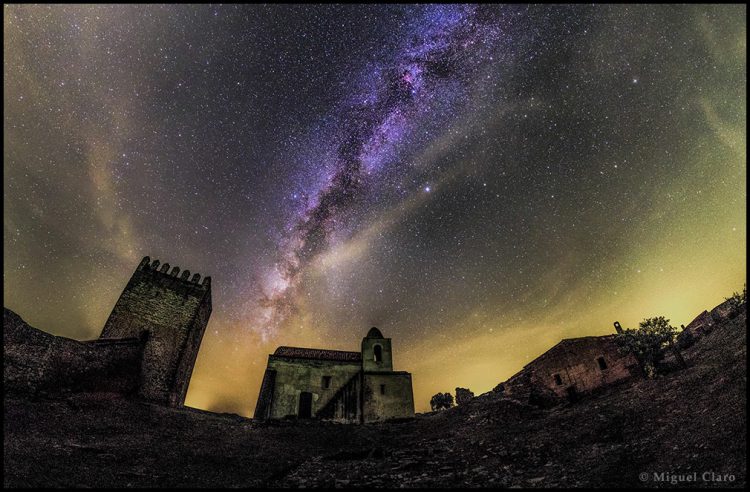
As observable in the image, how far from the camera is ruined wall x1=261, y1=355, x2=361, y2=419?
26.3 m

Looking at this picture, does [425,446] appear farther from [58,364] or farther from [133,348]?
[133,348]

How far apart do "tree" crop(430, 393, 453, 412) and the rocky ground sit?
27978 millimetres

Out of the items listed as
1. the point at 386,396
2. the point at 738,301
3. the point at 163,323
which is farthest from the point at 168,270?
the point at 738,301

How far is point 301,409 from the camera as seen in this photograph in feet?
87.2

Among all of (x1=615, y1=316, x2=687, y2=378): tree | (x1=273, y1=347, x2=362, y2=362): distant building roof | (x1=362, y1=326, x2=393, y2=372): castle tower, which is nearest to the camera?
(x1=615, y1=316, x2=687, y2=378): tree

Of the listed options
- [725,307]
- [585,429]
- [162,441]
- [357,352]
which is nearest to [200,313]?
[357,352]

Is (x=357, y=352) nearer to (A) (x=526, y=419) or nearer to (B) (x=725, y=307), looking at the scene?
(A) (x=526, y=419)

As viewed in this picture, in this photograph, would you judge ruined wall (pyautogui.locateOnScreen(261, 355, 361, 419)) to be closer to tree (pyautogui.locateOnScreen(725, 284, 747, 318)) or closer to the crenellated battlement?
the crenellated battlement

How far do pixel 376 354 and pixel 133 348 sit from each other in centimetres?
1864

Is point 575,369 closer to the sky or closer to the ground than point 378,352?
closer to the ground

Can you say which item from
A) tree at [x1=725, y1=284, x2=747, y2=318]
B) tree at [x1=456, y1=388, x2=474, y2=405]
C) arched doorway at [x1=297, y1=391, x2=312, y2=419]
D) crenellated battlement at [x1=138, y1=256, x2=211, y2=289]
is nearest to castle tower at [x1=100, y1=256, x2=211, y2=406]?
crenellated battlement at [x1=138, y1=256, x2=211, y2=289]

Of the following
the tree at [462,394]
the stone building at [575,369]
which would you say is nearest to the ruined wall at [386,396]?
the stone building at [575,369]

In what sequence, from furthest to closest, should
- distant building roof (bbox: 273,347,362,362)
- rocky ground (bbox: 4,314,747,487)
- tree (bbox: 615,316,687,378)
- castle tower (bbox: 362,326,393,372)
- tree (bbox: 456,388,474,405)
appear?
tree (bbox: 456,388,474,405) < castle tower (bbox: 362,326,393,372) < distant building roof (bbox: 273,347,362,362) < tree (bbox: 615,316,687,378) < rocky ground (bbox: 4,314,747,487)

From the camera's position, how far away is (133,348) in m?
21.5
